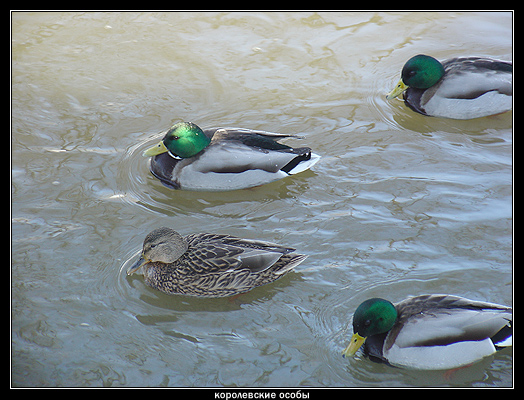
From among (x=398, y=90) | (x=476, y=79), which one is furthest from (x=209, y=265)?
(x=476, y=79)

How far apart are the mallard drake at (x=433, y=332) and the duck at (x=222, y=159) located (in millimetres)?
2353

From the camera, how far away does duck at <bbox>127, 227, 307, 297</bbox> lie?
16.2 feet

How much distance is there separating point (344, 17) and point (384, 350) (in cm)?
679

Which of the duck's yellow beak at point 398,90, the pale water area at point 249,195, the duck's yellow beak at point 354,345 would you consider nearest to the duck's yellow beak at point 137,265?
the pale water area at point 249,195

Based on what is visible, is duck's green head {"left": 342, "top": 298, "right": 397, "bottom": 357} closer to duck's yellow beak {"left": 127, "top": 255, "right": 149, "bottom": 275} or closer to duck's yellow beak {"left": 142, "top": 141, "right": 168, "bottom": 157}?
duck's yellow beak {"left": 127, "top": 255, "right": 149, "bottom": 275}

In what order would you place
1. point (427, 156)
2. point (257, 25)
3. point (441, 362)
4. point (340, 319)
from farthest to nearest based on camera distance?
point (257, 25)
point (427, 156)
point (340, 319)
point (441, 362)

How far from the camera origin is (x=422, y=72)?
752 centimetres

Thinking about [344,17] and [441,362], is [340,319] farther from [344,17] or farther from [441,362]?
[344,17]

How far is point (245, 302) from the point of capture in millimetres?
4957

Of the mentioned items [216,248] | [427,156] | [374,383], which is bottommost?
[374,383]

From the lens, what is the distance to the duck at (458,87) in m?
7.31

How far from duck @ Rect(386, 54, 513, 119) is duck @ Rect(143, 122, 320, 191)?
6.54ft

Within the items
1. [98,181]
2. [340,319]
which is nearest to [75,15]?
[98,181]

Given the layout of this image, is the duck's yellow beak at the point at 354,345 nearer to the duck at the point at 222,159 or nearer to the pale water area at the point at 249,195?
the pale water area at the point at 249,195
